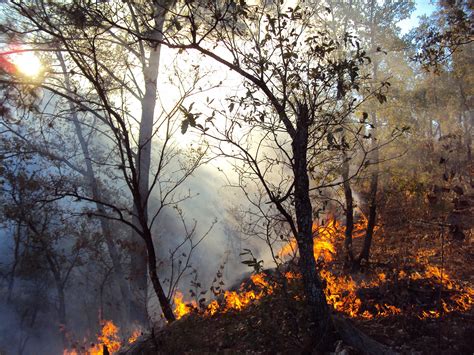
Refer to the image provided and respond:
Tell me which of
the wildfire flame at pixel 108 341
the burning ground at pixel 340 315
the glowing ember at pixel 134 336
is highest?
the wildfire flame at pixel 108 341

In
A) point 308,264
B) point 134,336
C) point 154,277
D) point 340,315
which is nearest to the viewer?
point 308,264

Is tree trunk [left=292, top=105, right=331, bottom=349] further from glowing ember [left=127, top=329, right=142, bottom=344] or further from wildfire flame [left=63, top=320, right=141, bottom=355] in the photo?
glowing ember [left=127, top=329, right=142, bottom=344]

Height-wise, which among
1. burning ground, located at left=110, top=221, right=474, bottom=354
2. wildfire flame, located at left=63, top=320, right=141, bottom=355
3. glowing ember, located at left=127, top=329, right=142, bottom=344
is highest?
wildfire flame, located at left=63, top=320, right=141, bottom=355

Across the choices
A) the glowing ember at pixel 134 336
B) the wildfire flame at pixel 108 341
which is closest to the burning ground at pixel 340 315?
the wildfire flame at pixel 108 341

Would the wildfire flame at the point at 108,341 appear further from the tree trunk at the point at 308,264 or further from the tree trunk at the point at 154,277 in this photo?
the tree trunk at the point at 308,264

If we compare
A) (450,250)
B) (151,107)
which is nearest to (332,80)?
(151,107)

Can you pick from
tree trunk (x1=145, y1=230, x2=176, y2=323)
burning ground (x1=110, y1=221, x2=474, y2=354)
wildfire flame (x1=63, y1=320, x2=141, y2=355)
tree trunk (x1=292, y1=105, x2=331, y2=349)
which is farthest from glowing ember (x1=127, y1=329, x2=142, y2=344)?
tree trunk (x1=292, y1=105, x2=331, y2=349)

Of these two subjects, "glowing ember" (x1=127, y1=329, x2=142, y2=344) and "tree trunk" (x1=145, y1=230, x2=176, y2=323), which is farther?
"glowing ember" (x1=127, y1=329, x2=142, y2=344)

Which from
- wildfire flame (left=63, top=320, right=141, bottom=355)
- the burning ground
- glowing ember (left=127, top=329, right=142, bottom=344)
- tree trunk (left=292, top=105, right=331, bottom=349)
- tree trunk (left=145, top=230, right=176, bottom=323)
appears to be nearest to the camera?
tree trunk (left=292, top=105, right=331, bottom=349)

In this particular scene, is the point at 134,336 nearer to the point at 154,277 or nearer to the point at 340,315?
the point at 154,277

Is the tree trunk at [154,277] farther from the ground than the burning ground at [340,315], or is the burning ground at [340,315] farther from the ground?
the tree trunk at [154,277]

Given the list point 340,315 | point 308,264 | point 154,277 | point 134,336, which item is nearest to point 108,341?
point 134,336

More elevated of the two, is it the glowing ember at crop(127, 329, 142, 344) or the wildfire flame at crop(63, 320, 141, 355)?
the wildfire flame at crop(63, 320, 141, 355)

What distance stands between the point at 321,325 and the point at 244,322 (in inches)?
68.0
